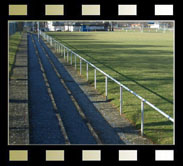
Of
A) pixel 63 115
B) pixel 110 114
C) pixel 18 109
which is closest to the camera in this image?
pixel 63 115

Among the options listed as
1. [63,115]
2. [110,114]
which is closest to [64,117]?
[63,115]

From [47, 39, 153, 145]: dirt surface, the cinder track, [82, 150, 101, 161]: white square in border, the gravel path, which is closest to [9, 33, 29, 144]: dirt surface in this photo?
the gravel path

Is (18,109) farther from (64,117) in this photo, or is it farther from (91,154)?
(91,154)

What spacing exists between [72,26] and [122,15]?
113621mm

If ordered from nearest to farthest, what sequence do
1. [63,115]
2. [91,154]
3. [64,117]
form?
[91,154]
[64,117]
[63,115]

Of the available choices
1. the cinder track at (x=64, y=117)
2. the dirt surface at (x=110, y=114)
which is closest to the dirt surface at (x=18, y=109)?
the cinder track at (x=64, y=117)

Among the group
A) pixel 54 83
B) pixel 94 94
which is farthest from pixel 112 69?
pixel 94 94

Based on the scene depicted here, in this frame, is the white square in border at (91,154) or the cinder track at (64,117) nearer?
the white square in border at (91,154)

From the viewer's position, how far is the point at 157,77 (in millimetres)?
19516

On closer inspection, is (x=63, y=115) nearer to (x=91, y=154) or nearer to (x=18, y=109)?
(x=18, y=109)

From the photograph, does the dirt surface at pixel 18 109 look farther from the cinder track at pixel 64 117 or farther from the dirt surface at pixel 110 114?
the dirt surface at pixel 110 114

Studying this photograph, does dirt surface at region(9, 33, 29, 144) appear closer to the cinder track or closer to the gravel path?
the gravel path

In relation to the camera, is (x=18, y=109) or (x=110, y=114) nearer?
(x=110, y=114)

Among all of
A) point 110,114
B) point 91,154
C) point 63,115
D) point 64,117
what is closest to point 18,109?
point 63,115
